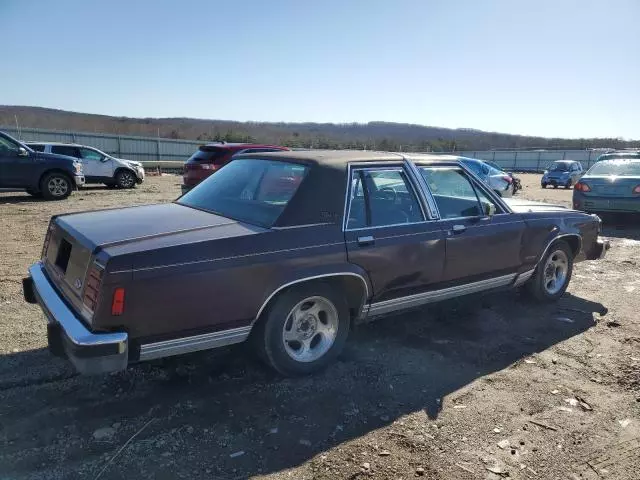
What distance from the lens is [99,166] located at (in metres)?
17.2

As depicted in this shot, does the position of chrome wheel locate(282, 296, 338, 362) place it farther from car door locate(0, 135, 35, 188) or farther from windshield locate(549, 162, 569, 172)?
windshield locate(549, 162, 569, 172)

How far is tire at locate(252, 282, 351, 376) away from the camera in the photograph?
3.47 m

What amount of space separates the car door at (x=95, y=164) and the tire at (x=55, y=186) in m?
3.82

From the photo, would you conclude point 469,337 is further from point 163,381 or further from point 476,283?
point 163,381

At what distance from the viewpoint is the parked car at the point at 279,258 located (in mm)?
→ 2920

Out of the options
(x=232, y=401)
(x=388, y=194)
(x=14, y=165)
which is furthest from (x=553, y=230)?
(x=14, y=165)

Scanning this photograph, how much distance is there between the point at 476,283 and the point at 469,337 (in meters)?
0.51

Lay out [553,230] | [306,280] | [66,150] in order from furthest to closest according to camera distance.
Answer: [66,150], [553,230], [306,280]

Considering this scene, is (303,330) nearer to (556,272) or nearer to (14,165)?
(556,272)

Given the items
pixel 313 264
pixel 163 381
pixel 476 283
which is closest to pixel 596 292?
pixel 476 283

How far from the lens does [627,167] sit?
456 inches

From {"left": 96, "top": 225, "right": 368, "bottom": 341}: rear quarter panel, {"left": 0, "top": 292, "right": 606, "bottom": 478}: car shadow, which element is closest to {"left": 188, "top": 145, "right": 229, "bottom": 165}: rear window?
{"left": 0, "top": 292, "right": 606, "bottom": 478}: car shadow

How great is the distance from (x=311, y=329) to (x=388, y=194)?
4.33 feet

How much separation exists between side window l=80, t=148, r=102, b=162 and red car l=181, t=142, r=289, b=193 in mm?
5624
